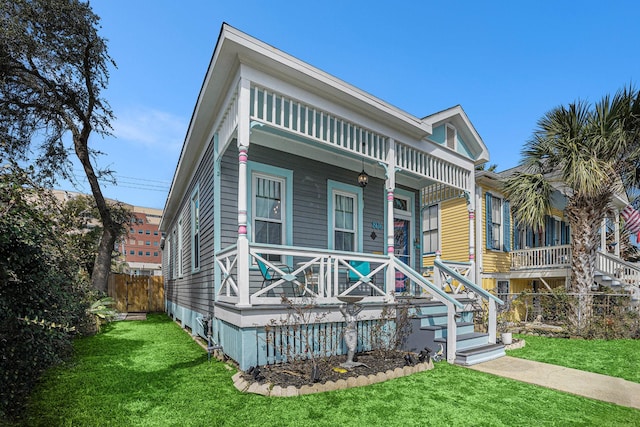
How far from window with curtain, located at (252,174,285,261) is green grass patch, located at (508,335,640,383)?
521 centimetres

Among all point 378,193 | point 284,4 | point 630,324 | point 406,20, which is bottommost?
point 630,324

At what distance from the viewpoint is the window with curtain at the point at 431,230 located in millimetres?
13477

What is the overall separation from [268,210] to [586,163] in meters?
8.22

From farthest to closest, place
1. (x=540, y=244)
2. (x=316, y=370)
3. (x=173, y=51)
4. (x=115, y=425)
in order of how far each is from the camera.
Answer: (x=540, y=244)
(x=173, y=51)
(x=316, y=370)
(x=115, y=425)

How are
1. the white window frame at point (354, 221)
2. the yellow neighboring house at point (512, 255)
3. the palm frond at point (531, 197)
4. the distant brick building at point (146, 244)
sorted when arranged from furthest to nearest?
the distant brick building at point (146, 244) < the yellow neighboring house at point (512, 255) < the palm frond at point (531, 197) < the white window frame at point (354, 221)

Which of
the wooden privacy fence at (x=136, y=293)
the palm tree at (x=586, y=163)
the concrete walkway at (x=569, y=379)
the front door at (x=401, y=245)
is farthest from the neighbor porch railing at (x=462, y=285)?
the wooden privacy fence at (x=136, y=293)

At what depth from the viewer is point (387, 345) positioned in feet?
19.0

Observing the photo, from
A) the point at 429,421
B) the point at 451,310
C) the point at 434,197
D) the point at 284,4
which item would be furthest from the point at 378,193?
the point at 429,421

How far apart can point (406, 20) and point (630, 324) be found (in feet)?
34.6

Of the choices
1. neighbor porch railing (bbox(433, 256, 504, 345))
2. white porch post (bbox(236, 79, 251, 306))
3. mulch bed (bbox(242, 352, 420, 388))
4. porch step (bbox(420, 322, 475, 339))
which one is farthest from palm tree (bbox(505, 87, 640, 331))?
white porch post (bbox(236, 79, 251, 306))

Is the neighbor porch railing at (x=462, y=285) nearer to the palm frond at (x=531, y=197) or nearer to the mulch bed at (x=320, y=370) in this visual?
the mulch bed at (x=320, y=370)

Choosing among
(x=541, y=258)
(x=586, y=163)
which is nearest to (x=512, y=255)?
(x=541, y=258)

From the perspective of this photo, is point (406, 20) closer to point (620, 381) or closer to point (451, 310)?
point (451, 310)

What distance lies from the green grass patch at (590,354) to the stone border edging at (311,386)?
11.1 feet
